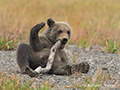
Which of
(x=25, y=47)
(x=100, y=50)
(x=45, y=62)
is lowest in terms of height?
(x=100, y=50)

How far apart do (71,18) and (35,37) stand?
→ 898cm

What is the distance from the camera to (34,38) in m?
4.96

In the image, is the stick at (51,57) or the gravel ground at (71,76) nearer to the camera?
the gravel ground at (71,76)

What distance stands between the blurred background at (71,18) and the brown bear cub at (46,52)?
2.69 metres

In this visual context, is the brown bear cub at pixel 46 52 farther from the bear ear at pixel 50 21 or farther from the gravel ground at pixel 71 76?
the gravel ground at pixel 71 76

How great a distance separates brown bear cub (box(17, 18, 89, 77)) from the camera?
4809 mm

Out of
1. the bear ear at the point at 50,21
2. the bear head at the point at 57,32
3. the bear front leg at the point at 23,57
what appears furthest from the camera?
the bear ear at the point at 50,21

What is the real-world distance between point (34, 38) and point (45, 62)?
0.51 metres

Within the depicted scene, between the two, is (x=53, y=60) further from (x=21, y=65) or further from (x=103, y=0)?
(x=103, y=0)

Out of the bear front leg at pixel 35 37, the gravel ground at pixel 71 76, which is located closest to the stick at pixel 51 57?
the gravel ground at pixel 71 76

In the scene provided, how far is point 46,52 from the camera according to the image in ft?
16.7

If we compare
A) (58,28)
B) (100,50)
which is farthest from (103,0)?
(58,28)

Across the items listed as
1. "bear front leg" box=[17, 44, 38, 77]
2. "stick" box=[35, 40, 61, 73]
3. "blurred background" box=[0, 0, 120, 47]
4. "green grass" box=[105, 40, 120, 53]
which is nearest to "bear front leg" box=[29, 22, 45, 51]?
"bear front leg" box=[17, 44, 38, 77]

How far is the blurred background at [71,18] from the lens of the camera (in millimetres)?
9625
